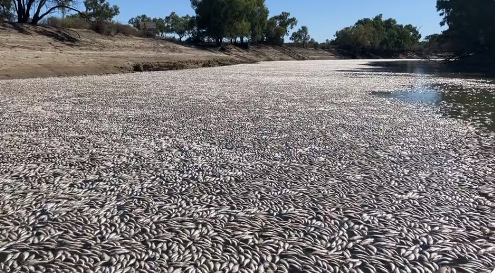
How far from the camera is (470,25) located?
5456 cm

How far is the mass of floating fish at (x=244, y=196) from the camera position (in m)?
4.72

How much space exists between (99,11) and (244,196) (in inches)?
2506

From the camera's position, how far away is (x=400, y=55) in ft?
490

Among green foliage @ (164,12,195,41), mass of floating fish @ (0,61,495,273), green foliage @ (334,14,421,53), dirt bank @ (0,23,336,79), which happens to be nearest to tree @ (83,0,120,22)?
dirt bank @ (0,23,336,79)

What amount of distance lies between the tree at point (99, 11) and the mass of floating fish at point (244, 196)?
5436cm

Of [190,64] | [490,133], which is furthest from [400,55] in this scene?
[490,133]

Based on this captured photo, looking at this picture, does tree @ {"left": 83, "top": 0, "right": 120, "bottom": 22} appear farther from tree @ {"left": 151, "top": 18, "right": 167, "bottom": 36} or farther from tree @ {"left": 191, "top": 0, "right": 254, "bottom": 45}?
tree @ {"left": 151, "top": 18, "right": 167, "bottom": 36}

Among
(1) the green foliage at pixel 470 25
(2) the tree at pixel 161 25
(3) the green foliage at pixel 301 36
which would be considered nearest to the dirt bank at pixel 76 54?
(1) the green foliage at pixel 470 25

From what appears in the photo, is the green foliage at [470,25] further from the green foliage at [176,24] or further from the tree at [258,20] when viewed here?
the green foliage at [176,24]

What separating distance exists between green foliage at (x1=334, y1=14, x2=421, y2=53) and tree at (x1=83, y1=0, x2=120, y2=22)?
80575mm

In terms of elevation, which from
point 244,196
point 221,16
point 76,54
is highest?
point 221,16

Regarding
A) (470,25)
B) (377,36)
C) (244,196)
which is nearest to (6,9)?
(470,25)

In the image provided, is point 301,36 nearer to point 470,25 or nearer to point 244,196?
point 470,25

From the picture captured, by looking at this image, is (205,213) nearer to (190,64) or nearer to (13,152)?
(13,152)
